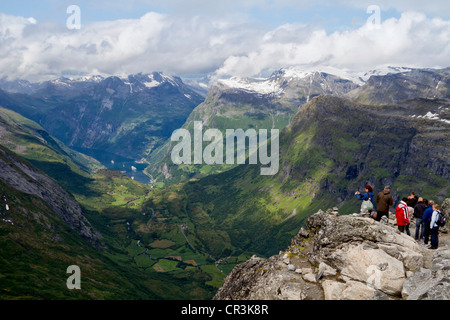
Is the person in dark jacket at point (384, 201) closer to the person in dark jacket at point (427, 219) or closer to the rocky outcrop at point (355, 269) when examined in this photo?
the rocky outcrop at point (355, 269)

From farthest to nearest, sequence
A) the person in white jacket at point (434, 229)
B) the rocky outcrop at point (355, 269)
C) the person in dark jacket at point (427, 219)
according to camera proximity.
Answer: the person in dark jacket at point (427, 219) < the person in white jacket at point (434, 229) < the rocky outcrop at point (355, 269)

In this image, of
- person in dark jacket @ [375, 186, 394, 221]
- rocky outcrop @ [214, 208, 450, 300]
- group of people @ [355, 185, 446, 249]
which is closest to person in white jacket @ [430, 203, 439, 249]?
group of people @ [355, 185, 446, 249]

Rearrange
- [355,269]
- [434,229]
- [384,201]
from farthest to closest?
[384,201] → [434,229] → [355,269]

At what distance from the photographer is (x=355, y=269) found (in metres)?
33.9

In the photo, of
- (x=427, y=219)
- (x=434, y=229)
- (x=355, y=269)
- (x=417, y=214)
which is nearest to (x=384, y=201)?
(x=417, y=214)

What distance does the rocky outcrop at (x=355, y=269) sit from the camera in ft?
96.8

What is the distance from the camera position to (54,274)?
629 ft

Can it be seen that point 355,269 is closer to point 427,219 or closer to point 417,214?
point 427,219

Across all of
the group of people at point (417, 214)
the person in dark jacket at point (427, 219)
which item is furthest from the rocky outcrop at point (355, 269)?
the person in dark jacket at point (427, 219)

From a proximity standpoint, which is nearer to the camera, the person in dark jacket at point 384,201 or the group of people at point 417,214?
the group of people at point 417,214

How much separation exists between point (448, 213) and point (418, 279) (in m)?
30.6

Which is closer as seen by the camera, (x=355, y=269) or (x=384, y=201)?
(x=355, y=269)
